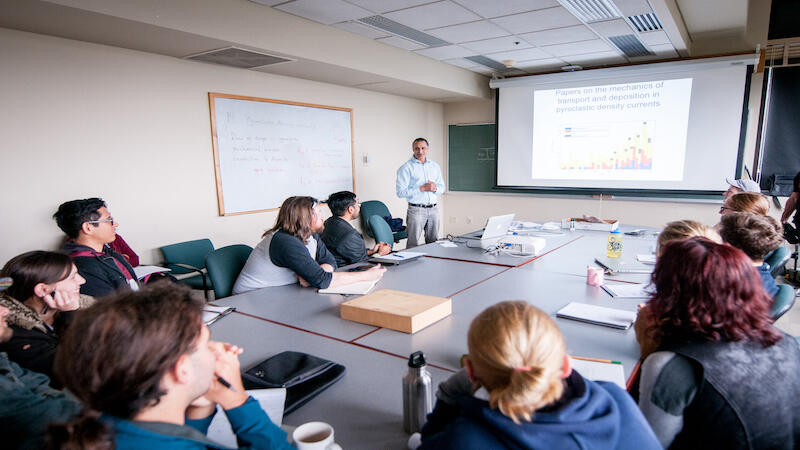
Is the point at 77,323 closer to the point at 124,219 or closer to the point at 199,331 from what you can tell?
the point at 199,331

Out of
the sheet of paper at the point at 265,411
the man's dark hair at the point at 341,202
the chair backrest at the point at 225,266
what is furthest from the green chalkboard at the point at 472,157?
the sheet of paper at the point at 265,411

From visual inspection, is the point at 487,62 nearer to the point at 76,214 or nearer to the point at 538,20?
the point at 538,20

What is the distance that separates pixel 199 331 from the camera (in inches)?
35.3

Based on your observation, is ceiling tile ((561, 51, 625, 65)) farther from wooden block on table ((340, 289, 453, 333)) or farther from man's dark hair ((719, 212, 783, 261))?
wooden block on table ((340, 289, 453, 333))

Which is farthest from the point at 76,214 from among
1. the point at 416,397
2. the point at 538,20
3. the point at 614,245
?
the point at 538,20

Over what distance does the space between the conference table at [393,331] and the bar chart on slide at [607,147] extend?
120 inches

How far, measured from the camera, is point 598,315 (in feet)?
6.14

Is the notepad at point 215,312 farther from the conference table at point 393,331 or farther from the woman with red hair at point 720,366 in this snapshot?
the woman with red hair at point 720,366

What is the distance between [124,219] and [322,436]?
321 cm

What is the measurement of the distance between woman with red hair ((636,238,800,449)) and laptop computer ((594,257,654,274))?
4.80 ft

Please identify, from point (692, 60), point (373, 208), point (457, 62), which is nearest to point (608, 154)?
point (692, 60)

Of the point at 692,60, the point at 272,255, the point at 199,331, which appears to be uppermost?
the point at 692,60

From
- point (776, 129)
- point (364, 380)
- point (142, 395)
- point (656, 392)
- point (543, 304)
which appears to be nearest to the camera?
point (142, 395)

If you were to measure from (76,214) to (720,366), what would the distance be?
2.84 meters
